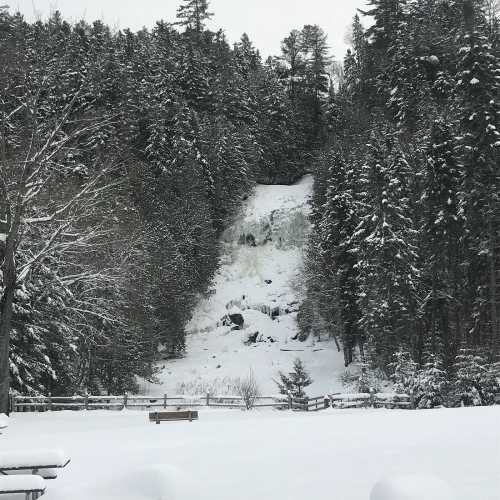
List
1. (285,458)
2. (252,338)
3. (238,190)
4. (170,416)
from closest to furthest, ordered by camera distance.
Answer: (285,458) < (170,416) < (252,338) < (238,190)

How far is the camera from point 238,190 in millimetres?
61875

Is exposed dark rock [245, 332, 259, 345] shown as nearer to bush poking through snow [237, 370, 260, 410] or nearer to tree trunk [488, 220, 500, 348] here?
bush poking through snow [237, 370, 260, 410]

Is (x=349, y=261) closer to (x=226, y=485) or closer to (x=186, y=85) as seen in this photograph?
(x=226, y=485)

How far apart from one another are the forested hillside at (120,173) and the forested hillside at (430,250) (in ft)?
44.4

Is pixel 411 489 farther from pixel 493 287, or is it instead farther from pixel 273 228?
pixel 273 228

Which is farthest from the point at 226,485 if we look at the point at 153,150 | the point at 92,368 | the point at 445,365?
the point at 153,150

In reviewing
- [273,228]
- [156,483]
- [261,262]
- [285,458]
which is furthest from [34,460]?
[273,228]

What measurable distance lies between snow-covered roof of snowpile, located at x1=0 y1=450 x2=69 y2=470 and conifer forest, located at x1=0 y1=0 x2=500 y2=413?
9.12 m

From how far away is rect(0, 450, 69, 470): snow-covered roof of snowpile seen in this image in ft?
26.5

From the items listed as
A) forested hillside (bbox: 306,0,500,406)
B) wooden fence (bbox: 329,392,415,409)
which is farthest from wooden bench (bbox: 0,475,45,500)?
forested hillside (bbox: 306,0,500,406)

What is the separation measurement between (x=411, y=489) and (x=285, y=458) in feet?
14.6

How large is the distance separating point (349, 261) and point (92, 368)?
64.0 ft

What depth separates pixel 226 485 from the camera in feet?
26.7

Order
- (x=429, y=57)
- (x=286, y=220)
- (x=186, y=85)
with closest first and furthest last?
(x=429, y=57)
(x=286, y=220)
(x=186, y=85)
